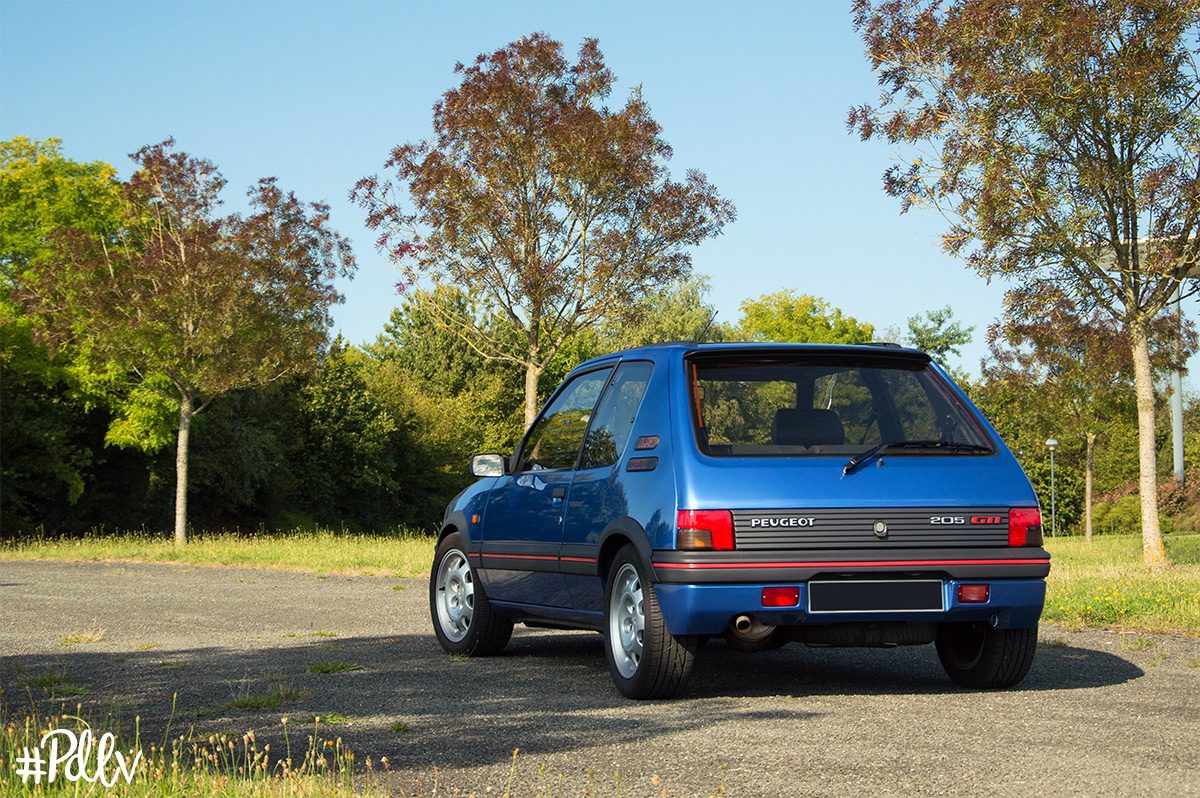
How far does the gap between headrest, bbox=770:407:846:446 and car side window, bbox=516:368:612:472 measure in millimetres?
1386

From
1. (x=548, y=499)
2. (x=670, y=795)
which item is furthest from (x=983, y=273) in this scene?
(x=670, y=795)

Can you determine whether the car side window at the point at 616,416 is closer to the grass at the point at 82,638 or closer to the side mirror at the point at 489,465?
the side mirror at the point at 489,465

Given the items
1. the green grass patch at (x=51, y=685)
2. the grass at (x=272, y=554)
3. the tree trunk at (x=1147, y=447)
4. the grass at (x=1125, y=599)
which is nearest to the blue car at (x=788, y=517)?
the green grass patch at (x=51, y=685)

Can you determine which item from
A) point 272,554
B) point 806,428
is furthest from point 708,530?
point 272,554

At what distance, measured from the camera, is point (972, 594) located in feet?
24.1

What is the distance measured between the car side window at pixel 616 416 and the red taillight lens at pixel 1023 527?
6.73ft

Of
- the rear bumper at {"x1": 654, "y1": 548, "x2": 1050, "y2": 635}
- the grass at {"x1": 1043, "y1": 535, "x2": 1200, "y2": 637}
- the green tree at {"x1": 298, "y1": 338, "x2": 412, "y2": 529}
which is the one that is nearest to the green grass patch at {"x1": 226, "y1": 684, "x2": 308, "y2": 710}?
the rear bumper at {"x1": 654, "y1": 548, "x2": 1050, "y2": 635}

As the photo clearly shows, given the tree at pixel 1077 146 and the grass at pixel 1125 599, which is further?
the tree at pixel 1077 146

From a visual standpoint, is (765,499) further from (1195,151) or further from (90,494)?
(90,494)

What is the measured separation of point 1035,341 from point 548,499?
17706 mm

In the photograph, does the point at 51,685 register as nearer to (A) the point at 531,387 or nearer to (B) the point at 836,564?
(B) the point at 836,564

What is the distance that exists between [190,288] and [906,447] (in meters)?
24.1

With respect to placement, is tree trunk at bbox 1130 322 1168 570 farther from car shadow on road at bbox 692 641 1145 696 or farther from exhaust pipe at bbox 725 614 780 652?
exhaust pipe at bbox 725 614 780 652

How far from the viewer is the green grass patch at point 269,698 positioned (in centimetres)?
718
